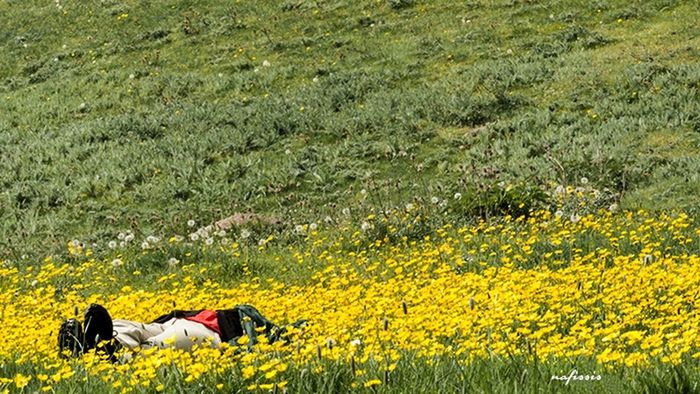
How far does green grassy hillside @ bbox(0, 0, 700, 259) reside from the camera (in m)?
15.5

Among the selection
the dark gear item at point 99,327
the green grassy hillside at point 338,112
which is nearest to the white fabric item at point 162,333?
the dark gear item at point 99,327

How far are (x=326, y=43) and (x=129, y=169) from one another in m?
10.1

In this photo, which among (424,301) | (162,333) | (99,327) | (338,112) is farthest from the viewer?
(338,112)

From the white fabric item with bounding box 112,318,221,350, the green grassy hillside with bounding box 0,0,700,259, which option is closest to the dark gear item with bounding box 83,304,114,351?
the white fabric item with bounding box 112,318,221,350

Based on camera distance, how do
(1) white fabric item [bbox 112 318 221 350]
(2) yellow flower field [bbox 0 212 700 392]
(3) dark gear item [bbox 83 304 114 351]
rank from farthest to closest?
(1) white fabric item [bbox 112 318 221 350]
(3) dark gear item [bbox 83 304 114 351]
(2) yellow flower field [bbox 0 212 700 392]

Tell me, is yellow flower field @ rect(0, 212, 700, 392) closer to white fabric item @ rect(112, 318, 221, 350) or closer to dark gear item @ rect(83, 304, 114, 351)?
dark gear item @ rect(83, 304, 114, 351)

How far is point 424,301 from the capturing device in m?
7.77

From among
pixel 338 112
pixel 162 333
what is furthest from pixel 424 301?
pixel 338 112

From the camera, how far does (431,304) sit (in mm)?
7398

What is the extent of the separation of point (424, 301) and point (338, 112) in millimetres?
12916

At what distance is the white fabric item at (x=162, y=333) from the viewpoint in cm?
697

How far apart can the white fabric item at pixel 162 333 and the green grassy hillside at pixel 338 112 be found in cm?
663

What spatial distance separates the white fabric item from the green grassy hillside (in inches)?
261

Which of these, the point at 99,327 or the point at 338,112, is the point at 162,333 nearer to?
the point at 99,327
